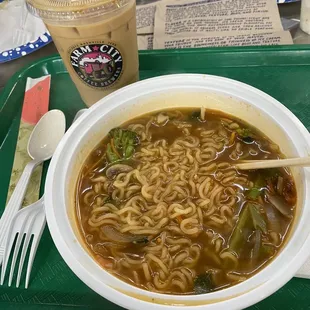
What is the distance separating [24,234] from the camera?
1663 mm

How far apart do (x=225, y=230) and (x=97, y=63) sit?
1.06 metres

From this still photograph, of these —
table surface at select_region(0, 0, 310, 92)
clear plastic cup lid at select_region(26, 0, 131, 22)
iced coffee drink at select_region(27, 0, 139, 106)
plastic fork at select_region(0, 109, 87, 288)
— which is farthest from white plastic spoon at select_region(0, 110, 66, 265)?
table surface at select_region(0, 0, 310, 92)

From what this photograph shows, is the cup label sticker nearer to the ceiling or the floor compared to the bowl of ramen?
nearer to the ceiling

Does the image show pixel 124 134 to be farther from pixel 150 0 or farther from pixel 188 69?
pixel 150 0

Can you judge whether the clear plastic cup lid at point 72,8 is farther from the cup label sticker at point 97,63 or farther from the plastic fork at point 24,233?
the plastic fork at point 24,233

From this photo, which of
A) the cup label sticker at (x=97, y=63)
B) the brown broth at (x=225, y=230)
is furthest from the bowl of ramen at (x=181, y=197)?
the cup label sticker at (x=97, y=63)

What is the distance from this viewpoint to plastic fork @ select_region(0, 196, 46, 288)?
158 cm

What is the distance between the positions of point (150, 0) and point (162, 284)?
271 cm

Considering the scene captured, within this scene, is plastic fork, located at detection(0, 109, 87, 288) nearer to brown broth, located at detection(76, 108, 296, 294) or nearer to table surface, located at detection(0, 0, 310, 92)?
brown broth, located at detection(76, 108, 296, 294)

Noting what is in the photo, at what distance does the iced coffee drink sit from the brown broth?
1.25 feet

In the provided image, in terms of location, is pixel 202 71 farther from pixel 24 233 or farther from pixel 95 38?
pixel 24 233

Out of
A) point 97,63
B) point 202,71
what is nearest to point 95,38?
point 97,63

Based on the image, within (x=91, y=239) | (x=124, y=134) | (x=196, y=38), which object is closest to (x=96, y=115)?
(x=124, y=134)

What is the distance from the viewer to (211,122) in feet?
6.34
